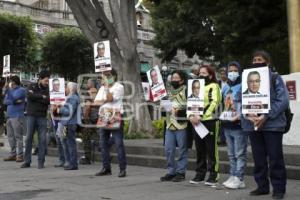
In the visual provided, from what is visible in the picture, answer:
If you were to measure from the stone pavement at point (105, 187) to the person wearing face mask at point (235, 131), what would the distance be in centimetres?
24

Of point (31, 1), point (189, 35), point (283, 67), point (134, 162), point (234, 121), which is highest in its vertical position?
point (31, 1)

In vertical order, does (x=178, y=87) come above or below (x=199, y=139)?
above

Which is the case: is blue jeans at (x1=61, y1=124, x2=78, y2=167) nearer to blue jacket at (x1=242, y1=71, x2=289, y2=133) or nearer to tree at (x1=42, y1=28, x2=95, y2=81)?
blue jacket at (x1=242, y1=71, x2=289, y2=133)

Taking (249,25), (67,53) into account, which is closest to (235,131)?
(249,25)

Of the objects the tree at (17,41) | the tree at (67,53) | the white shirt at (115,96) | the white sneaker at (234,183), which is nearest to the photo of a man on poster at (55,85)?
the white shirt at (115,96)

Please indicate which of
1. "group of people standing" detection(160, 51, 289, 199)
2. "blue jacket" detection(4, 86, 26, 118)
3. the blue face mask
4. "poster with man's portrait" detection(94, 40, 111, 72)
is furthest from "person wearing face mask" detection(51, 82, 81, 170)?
the blue face mask

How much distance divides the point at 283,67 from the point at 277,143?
14829mm

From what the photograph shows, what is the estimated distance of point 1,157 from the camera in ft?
49.4

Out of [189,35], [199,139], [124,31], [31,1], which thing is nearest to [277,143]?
[199,139]

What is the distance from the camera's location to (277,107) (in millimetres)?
7574

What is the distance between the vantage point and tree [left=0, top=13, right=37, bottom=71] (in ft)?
115

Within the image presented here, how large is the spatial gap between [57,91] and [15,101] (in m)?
1.84

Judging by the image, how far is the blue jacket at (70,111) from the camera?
11.9 m

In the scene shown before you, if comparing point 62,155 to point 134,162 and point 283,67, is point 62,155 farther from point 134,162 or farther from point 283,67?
point 283,67
